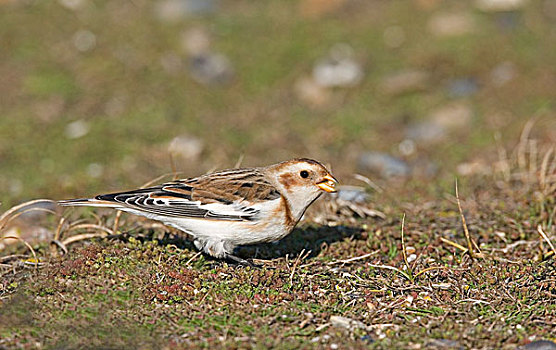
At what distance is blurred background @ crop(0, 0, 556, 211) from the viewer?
8148 mm

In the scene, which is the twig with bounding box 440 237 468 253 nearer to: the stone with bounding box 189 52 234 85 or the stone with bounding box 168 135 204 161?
the stone with bounding box 168 135 204 161

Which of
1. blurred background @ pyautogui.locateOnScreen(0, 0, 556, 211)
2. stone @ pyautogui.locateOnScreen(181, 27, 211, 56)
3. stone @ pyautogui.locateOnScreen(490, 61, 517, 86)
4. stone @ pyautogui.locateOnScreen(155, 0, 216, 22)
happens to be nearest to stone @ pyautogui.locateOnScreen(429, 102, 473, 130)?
blurred background @ pyautogui.locateOnScreen(0, 0, 556, 211)

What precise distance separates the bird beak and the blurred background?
2.41 m

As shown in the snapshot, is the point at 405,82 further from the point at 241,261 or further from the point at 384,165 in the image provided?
the point at 241,261

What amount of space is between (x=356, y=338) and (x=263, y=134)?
4.83 m

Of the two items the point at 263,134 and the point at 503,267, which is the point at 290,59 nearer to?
the point at 263,134

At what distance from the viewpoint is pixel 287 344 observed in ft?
13.3

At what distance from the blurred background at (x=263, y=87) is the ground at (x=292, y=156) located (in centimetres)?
A: 3

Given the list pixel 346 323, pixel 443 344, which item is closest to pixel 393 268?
pixel 346 323

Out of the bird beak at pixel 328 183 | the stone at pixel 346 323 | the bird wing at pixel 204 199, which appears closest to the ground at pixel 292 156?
the stone at pixel 346 323

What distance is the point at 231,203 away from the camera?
4988 mm

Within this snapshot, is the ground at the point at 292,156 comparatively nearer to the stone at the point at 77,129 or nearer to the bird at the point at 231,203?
the stone at the point at 77,129

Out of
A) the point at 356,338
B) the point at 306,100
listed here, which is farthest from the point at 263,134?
the point at 356,338

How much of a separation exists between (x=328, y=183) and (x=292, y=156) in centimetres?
305
